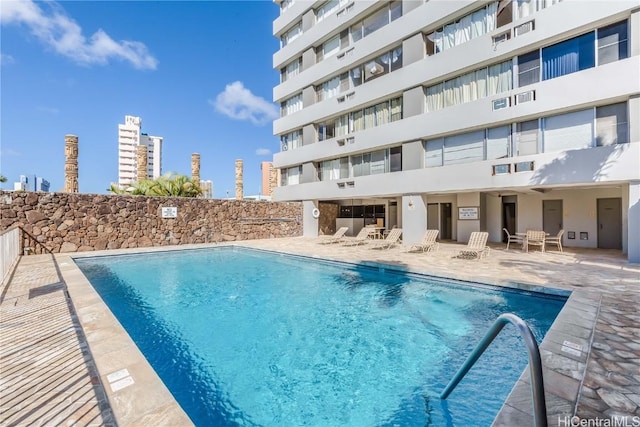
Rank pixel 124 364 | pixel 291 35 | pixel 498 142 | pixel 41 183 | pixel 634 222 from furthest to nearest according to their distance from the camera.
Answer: pixel 41 183
pixel 291 35
pixel 498 142
pixel 634 222
pixel 124 364

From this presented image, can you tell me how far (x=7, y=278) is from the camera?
7.44 meters

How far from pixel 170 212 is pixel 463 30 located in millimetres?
17913

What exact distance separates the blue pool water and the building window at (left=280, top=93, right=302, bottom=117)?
53.5 ft

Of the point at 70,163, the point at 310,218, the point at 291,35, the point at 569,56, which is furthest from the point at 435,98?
the point at 70,163

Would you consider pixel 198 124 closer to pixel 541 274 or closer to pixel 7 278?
pixel 7 278

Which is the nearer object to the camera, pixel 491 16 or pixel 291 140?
pixel 491 16

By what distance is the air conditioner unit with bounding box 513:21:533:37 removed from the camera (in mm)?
11141

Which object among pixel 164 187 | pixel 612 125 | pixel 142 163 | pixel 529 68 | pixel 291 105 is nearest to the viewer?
pixel 612 125

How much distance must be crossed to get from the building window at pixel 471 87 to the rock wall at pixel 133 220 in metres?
12.1

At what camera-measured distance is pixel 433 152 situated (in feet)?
46.9

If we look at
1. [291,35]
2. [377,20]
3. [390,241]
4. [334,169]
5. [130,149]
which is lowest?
[390,241]

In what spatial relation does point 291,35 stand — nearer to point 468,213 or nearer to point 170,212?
point 170,212

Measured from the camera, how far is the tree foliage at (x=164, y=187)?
1897cm

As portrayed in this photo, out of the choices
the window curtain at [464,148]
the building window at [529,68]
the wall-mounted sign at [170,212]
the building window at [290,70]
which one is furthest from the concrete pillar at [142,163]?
the building window at [529,68]
